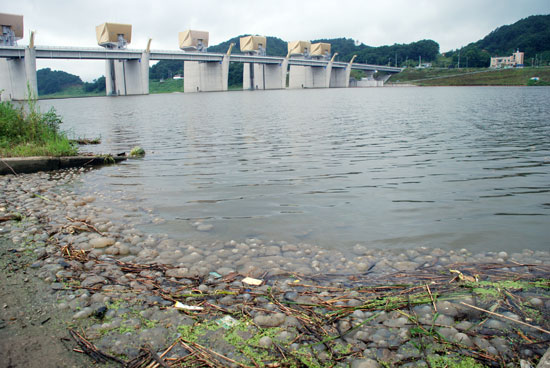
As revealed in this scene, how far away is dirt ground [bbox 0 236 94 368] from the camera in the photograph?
2428mm

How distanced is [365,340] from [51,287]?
2.74 meters

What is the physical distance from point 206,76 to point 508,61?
12790 centimetres

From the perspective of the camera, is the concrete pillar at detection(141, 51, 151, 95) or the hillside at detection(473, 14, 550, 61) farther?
the hillside at detection(473, 14, 550, 61)

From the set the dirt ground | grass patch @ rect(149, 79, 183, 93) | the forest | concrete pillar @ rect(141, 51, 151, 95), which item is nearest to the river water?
the dirt ground

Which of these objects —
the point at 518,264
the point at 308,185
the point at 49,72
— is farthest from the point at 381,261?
the point at 49,72

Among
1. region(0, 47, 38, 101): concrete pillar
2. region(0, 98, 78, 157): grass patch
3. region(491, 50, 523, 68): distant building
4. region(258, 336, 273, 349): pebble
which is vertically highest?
region(491, 50, 523, 68): distant building

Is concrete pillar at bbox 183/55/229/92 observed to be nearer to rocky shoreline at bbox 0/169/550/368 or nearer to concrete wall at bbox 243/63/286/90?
concrete wall at bbox 243/63/286/90

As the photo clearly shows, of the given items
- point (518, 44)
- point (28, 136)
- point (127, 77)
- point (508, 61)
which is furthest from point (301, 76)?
point (28, 136)

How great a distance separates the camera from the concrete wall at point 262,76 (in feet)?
429

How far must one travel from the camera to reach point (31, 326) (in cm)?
280

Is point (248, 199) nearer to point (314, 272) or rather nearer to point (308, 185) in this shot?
point (308, 185)

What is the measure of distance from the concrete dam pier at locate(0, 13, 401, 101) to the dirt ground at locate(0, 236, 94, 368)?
4917cm

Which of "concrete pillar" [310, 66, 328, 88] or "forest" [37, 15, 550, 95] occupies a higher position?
"forest" [37, 15, 550, 95]

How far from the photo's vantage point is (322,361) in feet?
8.30
